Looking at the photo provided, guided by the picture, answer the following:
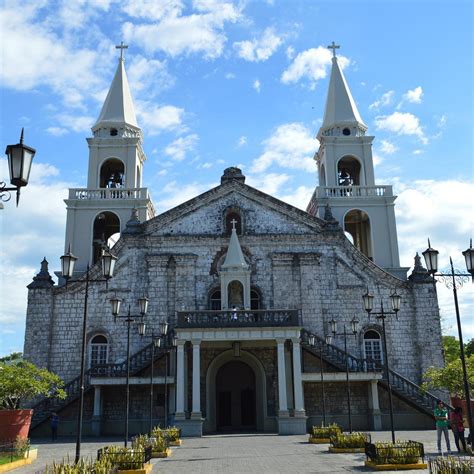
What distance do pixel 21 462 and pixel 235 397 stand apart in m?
15.8

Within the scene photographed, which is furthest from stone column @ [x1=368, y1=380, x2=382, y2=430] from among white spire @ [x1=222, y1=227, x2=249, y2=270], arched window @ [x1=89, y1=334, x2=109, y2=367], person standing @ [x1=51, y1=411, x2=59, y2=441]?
person standing @ [x1=51, y1=411, x2=59, y2=441]

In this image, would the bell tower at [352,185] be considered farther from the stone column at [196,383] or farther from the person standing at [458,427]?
the person standing at [458,427]

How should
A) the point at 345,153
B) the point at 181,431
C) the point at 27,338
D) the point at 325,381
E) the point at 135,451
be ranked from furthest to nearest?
1. the point at 345,153
2. the point at 27,338
3. the point at 325,381
4. the point at 181,431
5. the point at 135,451

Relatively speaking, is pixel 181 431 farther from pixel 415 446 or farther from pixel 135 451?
pixel 415 446

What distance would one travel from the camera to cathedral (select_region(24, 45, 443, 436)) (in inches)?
1120

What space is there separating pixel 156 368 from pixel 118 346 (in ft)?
9.49

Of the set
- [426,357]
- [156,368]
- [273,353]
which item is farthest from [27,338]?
[426,357]

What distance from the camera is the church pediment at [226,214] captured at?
33969mm

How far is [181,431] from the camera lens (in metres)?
25.9

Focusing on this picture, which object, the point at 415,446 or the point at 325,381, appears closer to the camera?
the point at 415,446

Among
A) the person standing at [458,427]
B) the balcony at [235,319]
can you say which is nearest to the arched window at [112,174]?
the balcony at [235,319]

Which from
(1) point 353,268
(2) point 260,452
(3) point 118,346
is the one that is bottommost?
(2) point 260,452

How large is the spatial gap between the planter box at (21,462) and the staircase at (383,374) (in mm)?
15626

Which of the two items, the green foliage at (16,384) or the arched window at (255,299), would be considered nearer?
the green foliage at (16,384)
